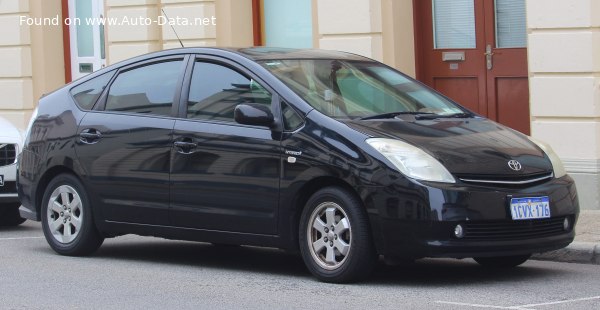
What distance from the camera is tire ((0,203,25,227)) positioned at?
1309cm

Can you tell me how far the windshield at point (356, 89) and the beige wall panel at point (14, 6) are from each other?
1022 centimetres

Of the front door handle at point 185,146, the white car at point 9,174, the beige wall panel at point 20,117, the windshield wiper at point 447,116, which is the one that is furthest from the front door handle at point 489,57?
the beige wall panel at point 20,117

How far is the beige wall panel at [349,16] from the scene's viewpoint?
14781 mm

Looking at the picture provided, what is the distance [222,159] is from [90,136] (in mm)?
1427

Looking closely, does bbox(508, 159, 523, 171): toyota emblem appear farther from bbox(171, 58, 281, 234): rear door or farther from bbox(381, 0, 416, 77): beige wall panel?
bbox(381, 0, 416, 77): beige wall panel

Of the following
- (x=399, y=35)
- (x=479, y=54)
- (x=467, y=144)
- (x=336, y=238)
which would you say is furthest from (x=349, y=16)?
(x=336, y=238)

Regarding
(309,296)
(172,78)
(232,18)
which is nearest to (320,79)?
(172,78)

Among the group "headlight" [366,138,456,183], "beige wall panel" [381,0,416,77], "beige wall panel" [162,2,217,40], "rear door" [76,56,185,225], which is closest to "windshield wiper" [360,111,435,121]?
"headlight" [366,138,456,183]

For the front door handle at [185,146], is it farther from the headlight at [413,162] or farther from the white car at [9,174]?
the white car at [9,174]

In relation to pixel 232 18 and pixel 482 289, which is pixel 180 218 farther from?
pixel 232 18

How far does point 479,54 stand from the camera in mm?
14352

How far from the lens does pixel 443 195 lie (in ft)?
26.8

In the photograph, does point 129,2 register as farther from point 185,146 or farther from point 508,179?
point 508,179

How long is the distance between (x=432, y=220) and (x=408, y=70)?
6806 mm
